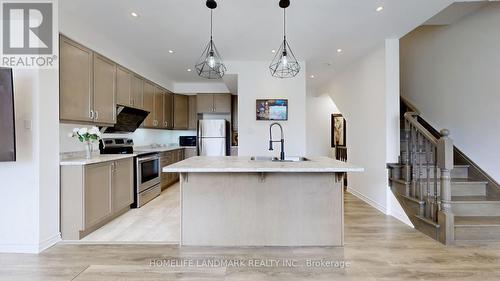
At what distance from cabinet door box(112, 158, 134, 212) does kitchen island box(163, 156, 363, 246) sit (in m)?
1.45

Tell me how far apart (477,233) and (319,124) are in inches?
202

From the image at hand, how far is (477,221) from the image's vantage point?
2.87 m

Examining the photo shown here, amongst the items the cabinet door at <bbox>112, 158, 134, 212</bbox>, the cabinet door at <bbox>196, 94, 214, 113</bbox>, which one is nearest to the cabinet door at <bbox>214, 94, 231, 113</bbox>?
the cabinet door at <bbox>196, 94, 214, 113</bbox>

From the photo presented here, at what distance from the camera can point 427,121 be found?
4.32 metres

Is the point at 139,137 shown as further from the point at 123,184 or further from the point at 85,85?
Result: the point at 85,85

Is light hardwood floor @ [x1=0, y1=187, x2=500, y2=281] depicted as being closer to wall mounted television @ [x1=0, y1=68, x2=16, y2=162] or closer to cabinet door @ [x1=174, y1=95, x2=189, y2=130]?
wall mounted television @ [x1=0, y1=68, x2=16, y2=162]

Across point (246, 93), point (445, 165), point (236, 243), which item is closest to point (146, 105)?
point (246, 93)

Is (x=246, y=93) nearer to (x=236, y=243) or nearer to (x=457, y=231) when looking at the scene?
(x=236, y=243)

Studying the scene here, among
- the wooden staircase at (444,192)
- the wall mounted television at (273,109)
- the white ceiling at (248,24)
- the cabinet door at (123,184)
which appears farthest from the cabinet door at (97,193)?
the wooden staircase at (444,192)

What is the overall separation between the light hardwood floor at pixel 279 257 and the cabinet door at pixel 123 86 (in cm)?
237

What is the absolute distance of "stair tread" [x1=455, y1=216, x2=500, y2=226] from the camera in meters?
2.78

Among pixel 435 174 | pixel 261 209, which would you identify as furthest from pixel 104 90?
pixel 435 174

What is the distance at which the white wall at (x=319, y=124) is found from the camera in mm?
7602
